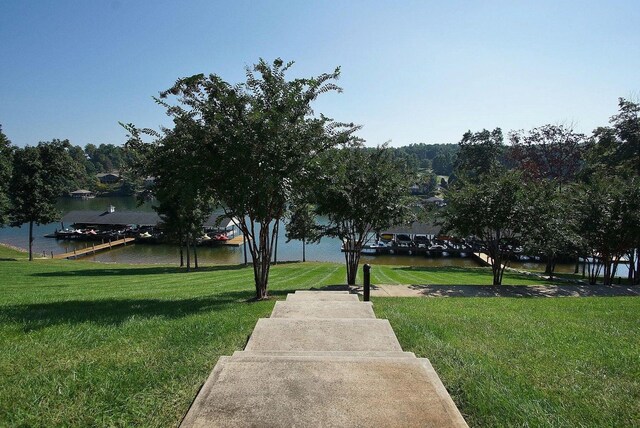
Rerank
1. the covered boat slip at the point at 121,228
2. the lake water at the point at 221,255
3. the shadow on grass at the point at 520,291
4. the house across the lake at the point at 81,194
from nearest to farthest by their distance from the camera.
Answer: the shadow on grass at the point at 520,291
the lake water at the point at 221,255
the covered boat slip at the point at 121,228
the house across the lake at the point at 81,194

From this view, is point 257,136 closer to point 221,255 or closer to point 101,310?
point 101,310

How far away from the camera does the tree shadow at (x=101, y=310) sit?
630 centimetres

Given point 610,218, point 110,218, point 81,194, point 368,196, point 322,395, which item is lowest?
point 322,395

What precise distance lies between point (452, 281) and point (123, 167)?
16.5 metres

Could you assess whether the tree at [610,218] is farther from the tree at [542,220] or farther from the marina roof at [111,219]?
the marina roof at [111,219]

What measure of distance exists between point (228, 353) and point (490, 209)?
12.9 m

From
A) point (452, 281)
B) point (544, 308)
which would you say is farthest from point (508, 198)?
point (544, 308)

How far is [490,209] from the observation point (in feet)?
49.4

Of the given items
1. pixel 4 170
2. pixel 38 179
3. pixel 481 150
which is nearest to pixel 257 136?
pixel 4 170

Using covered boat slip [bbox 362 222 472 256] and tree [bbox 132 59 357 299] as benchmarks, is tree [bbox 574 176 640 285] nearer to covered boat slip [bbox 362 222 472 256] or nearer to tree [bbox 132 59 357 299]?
tree [bbox 132 59 357 299]

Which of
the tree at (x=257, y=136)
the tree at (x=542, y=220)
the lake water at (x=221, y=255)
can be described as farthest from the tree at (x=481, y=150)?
the tree at (x=257, y=136)

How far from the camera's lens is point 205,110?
31.4 ft

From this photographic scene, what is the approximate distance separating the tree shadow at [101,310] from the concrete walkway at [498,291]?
555cm

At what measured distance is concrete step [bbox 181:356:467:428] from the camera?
2.80m
